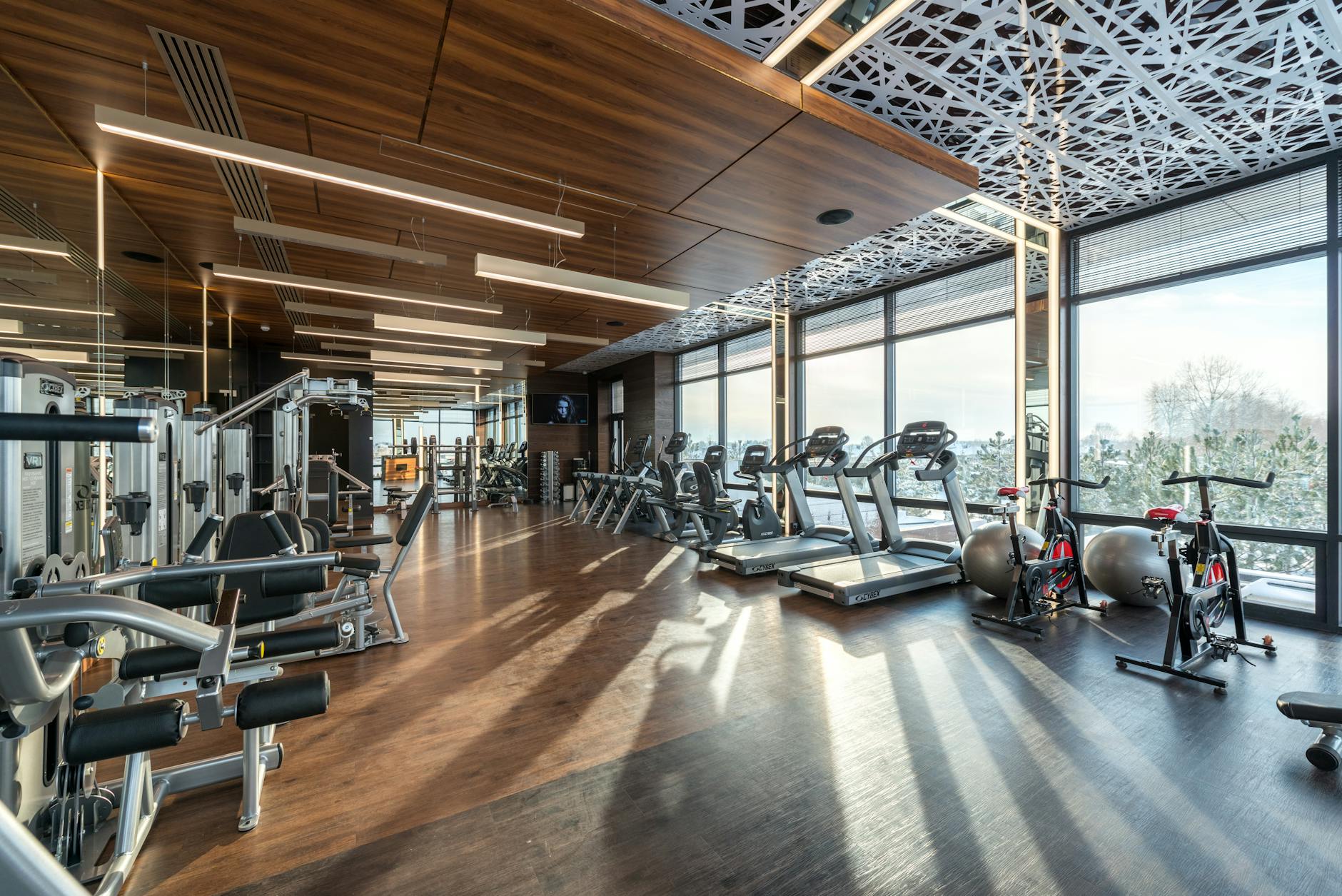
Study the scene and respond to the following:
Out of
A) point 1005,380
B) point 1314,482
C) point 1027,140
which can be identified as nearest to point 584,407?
point 1005,380

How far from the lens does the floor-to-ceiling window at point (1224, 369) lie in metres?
4.31

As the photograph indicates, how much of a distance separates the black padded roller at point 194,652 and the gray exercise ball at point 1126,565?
552 centimetres

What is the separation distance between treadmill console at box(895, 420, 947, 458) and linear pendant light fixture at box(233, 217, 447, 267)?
4525mm

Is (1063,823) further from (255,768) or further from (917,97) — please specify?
(917,97)

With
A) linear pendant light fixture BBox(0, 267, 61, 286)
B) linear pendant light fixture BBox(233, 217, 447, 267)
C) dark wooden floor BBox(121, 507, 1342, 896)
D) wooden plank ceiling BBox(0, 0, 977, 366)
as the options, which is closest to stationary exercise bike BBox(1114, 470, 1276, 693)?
dark wooden floor BBox(121, 507, 1342, 896)

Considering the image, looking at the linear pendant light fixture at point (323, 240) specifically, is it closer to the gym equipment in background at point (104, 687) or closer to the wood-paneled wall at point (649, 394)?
the gym equipment in background at point (104, 687)

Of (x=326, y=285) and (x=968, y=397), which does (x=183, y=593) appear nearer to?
(x=326, y=285)

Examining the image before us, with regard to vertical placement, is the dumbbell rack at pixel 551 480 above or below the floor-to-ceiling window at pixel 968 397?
below

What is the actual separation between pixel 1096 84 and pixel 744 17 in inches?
89.6

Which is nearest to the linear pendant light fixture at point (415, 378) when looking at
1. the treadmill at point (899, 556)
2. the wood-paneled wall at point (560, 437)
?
the wood-paneled wall at point (560, 437)

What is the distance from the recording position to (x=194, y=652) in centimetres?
207

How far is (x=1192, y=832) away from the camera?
2027mm

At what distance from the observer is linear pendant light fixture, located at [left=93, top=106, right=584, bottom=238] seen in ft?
9.37

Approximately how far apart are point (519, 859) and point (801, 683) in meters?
1.86
